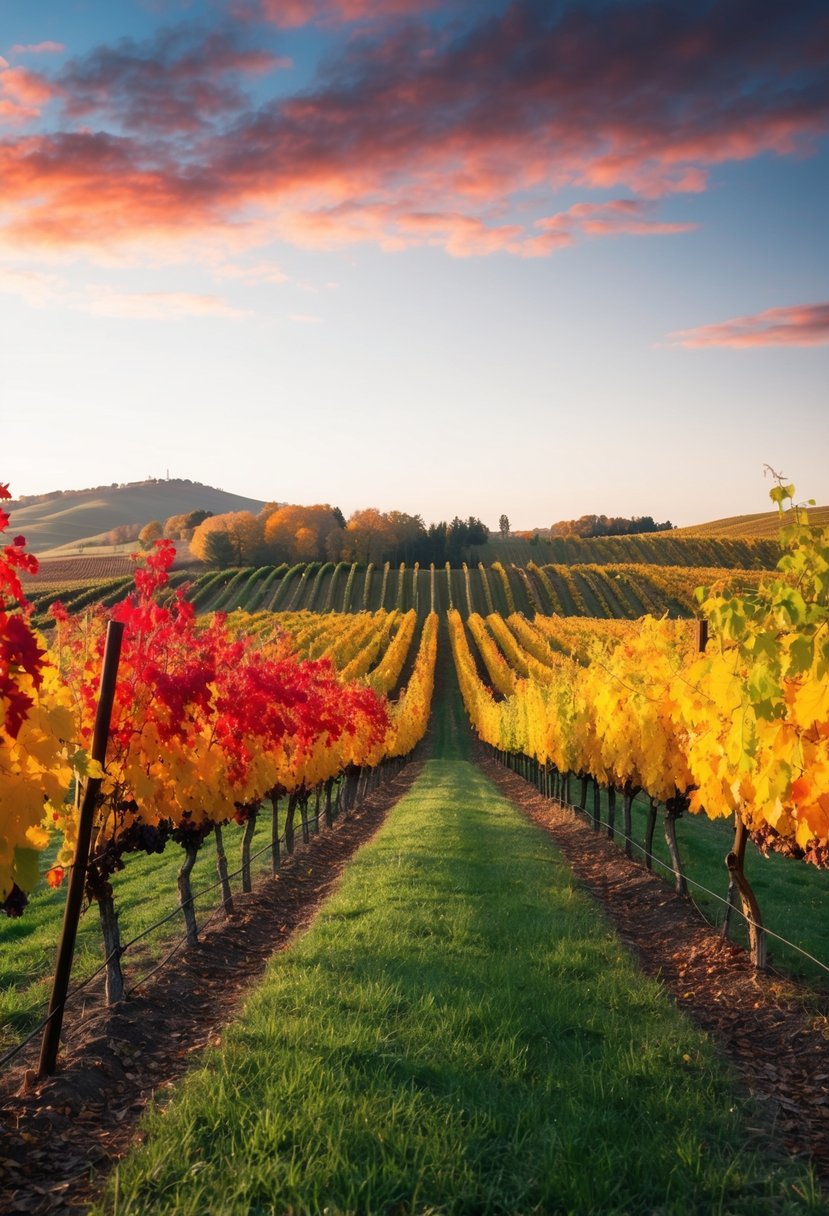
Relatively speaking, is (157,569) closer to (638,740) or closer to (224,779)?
(224,779)

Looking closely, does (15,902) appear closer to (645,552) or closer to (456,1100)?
(456,1100)

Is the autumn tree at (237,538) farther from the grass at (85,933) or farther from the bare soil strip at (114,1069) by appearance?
the bare soil strip at (114,1069)

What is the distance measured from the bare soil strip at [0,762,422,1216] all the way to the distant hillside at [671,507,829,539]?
140495 millimetres

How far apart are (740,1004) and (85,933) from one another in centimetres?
885

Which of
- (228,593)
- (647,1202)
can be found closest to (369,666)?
(228,593)

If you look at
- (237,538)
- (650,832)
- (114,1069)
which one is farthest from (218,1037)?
(237,538)

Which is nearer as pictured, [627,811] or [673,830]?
[673,830]

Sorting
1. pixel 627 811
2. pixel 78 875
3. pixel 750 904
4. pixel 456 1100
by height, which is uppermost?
pixel 78 875

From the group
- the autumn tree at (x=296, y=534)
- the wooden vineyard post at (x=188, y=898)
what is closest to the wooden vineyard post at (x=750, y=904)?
the wooden vineyard post at (x=188, y=898)

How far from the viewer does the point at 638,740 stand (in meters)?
13.7

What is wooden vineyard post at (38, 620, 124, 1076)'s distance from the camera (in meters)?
6.35

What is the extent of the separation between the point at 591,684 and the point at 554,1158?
46.5 feet

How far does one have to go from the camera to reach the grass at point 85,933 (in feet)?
28.7

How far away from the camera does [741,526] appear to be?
164m
